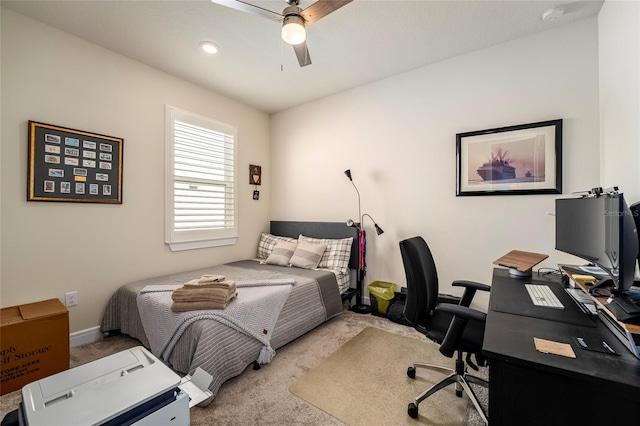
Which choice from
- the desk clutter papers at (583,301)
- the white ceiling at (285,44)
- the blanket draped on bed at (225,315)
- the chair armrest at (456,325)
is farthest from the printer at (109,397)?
the white ceiling at (285,44)

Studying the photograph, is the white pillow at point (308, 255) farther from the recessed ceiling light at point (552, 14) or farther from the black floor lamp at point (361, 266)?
the recessed ceiling light at point (552, 14)

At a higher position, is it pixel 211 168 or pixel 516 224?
pixel 211 168

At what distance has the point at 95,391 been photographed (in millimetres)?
746

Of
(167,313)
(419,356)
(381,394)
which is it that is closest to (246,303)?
(167,313)

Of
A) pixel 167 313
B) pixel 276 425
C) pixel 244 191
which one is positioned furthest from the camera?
pixel 244 191

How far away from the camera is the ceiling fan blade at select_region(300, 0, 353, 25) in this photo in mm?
1744

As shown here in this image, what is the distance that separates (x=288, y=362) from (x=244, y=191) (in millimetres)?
2454

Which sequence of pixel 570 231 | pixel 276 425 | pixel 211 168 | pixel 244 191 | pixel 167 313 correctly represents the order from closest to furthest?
1. pixel 276 425
2. pixel 570 231
3. pixel 167 313
4. pixel 211 168
5. pixel 244 191

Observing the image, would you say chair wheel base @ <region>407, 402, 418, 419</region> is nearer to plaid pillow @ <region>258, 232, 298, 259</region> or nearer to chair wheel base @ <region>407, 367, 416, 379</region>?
chair wheel base @ <region>407, 367, 416, 379</region>

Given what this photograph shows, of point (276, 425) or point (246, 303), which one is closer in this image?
point (276, 425)

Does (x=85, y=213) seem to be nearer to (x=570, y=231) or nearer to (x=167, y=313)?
(x=167, y=313)

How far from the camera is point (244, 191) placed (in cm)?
400

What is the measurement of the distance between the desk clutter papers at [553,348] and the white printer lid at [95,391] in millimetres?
1229

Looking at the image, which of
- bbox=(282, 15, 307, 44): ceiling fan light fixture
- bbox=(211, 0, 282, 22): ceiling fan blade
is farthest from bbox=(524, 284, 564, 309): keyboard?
bbox=(211, 0, 282, 22): ceiling fan blade
